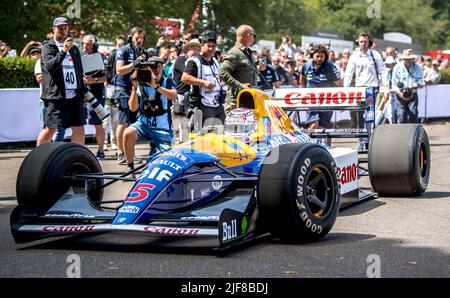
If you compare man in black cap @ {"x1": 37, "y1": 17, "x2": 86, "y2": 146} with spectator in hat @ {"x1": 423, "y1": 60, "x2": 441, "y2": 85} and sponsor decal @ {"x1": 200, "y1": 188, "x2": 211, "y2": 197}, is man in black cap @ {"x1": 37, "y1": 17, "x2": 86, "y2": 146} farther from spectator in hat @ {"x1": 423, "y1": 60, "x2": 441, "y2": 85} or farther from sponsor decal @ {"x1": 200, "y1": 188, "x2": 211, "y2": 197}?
spectator in hat @ {"x1": 423, "y1": 60, "x2": 441, "y2": 85}

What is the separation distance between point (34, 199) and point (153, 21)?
22014 millimetres

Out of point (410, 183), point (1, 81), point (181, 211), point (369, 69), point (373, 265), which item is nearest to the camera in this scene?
point (373, 265)

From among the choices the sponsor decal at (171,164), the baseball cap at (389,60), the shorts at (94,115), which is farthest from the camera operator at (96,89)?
the baseball cap at (389,60)

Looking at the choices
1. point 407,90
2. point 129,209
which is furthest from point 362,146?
point 407,90

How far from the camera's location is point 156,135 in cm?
1030

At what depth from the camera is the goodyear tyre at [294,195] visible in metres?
6.54

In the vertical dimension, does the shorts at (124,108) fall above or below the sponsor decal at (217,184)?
above

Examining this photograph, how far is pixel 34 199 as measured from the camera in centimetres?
696

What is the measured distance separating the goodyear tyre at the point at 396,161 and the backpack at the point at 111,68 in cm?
537

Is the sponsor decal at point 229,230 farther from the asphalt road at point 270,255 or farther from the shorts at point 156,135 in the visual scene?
the shorts at point 156,135

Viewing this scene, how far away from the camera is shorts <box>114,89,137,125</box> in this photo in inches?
482

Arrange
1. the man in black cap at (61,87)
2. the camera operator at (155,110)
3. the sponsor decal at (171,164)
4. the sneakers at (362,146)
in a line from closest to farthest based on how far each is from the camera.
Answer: the sponsor decal at (171,164) → the camera operator at (155,110) → the man in black cap at (61,87) → the sneakers at (362,146)

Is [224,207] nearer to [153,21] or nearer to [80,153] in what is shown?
[80,153]
